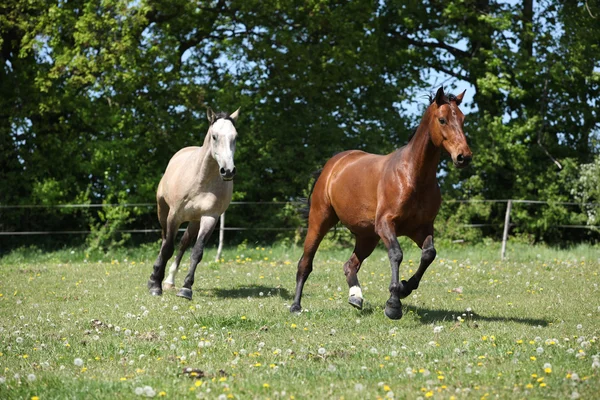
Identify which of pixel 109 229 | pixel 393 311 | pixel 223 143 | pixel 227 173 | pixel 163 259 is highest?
pixel 223 143

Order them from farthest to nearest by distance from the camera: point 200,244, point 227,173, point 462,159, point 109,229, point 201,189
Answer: point 109,229, point 201,189, point 200,244, point 227,173, point 462,159

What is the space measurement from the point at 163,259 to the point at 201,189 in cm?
138

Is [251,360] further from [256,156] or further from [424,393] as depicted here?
[256,156]

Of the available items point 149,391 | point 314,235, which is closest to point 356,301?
point 314,235

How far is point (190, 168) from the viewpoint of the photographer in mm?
11914

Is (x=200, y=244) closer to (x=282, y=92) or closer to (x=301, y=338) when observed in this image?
(x=301, y=338)

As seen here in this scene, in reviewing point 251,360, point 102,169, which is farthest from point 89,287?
point 102,169

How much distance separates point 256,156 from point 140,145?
12.4ft

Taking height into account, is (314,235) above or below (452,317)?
above

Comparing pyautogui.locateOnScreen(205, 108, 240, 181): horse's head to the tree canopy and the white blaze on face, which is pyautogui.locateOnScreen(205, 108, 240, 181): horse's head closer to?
the white blaze on face

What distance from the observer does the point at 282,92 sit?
24.6 meters

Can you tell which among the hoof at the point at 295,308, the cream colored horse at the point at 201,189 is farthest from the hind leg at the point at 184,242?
the hoof at the point at 295,308

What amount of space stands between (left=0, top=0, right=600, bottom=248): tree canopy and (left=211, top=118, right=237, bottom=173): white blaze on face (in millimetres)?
9967

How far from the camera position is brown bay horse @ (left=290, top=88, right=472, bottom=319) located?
8.57 m
